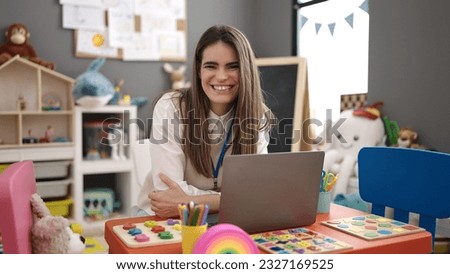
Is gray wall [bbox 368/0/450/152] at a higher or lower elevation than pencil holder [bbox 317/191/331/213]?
higher

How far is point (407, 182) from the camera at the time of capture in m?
1.02

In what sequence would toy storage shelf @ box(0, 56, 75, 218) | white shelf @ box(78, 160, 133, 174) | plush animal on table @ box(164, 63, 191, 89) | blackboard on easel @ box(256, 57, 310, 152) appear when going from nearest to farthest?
blackboard on easel @ box(256, 57, 310, 152), toy storage shelf @ box(0, 56, 75, 218), white shelf @ box(78, 160, 133, 174), plush animal on table @ box(164, 63, 191, 89)

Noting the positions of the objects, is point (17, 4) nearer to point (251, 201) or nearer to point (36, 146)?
point (36, 146)

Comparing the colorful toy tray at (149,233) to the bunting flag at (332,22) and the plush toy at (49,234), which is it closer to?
the plush toy at (49,234)

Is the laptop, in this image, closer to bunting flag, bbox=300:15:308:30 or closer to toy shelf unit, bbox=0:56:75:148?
toy shelf unit, bbox=0:56:75:148

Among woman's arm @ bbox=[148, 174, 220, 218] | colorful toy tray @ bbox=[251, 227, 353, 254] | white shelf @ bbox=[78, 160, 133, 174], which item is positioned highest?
woman's arm @ bbox=[148, 174, 220, 218]

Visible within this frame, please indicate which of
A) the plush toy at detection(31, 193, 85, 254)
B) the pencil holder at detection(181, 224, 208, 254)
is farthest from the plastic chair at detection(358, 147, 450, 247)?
the plush toy at detection(31, 193, 85, 254)

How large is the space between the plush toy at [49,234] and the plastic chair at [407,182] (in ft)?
2.34

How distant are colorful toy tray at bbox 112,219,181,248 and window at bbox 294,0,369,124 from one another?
1.92 metres

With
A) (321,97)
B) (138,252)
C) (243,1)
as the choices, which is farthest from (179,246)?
(243,1)

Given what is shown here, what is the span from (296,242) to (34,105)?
2.21 meters

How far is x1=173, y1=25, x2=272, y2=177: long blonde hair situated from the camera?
1.10 meters

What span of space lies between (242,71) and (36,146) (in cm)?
164

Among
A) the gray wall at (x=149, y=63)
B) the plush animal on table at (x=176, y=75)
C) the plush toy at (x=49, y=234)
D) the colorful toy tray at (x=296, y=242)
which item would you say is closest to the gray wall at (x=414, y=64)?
the gray wall at (x=149, y=63)
